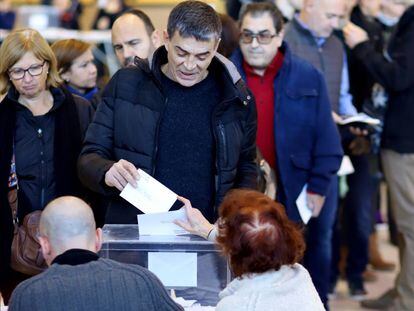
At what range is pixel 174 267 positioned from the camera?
3877 millimetres

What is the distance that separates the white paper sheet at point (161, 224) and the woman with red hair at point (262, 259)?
65 cm

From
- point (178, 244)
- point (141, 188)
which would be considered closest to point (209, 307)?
point (178, 244)

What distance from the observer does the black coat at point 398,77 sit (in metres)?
6.11

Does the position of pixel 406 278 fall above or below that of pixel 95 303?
below

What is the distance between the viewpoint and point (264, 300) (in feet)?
10.5

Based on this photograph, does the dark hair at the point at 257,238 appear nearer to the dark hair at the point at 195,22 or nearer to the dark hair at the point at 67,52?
the dark hair at the point at 195,22

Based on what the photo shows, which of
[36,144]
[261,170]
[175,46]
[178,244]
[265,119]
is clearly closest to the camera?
[178,244]

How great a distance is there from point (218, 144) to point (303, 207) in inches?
56.7

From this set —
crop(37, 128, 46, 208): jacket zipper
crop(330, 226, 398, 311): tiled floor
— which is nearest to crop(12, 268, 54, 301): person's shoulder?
crop(37, 128, 46, 208): jacket zipper

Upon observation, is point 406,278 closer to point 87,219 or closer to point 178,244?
point 178,244

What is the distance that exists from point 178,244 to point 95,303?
0.73 meters

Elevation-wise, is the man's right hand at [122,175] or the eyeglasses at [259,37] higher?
the eyeglasses at [259,37]

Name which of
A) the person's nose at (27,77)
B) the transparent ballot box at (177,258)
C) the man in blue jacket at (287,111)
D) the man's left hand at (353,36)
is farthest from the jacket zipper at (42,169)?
the man's left hand at (353,36)

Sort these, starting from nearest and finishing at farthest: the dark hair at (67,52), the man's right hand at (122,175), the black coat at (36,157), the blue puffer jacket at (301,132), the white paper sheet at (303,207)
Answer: the man's right hand at (122,175) < the black coat at (36,157) < the blue puffer jacket at (301,132) < the white paper sheet at (303,207) < the dark hair at (67,52)
